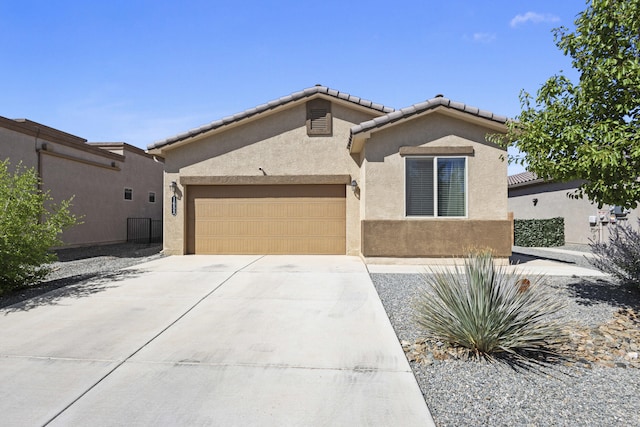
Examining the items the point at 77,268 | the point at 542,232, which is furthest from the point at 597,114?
the point at 542,232

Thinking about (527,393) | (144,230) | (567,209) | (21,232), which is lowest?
(527,393)

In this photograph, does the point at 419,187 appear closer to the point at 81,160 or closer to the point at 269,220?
the point at 269,220

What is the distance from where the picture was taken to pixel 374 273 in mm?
8945

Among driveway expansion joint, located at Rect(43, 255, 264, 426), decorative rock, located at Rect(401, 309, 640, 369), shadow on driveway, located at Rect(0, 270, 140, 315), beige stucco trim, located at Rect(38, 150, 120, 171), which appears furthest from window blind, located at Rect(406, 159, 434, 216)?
beige stucco trim, located at Rect(38, 150, 120, 171)

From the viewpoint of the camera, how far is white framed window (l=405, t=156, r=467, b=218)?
10.2m

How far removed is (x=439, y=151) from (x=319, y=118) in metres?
4.40

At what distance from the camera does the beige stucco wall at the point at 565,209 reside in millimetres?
15998

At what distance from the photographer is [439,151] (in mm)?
10203

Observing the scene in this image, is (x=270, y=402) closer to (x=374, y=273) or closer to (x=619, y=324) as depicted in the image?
(x=619, y=324)

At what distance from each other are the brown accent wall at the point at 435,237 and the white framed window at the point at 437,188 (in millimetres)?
322

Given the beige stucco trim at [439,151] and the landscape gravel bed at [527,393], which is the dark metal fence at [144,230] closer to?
the beige stucco trim at [439,151]

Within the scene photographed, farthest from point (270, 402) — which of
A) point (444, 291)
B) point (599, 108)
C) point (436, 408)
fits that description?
point (599, 108)

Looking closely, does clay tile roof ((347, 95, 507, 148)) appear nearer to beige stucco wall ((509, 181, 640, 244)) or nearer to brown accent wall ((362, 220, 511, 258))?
brown accent wall ((362, 220, 511, 258))

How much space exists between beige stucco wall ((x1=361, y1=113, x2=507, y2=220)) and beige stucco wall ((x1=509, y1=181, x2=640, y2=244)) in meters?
7.94
